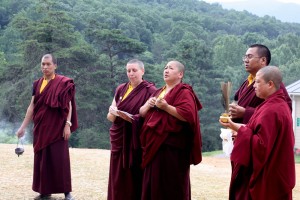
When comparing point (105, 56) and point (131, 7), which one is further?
point (131, 7)

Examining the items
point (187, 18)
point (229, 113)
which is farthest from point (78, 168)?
point (187, 18)

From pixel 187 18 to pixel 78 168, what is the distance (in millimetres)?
39947

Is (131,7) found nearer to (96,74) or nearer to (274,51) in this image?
(274,51)

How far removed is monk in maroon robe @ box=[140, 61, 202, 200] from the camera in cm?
559

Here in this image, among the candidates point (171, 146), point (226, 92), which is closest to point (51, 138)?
point (171, 146)

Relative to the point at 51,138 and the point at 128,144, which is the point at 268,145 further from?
the point at 51,138

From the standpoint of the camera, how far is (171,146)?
5.64 metres

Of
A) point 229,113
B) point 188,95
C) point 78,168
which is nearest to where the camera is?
point 229,113

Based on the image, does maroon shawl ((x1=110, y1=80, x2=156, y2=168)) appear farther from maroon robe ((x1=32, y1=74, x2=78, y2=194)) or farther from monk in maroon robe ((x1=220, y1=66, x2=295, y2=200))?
monk in maroon robe ((x1=220, y1=66, x2=295, y2=200))

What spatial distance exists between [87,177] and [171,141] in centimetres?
477

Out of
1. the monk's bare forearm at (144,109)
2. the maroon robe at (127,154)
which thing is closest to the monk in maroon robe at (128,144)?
the maroon robe at (127,154)

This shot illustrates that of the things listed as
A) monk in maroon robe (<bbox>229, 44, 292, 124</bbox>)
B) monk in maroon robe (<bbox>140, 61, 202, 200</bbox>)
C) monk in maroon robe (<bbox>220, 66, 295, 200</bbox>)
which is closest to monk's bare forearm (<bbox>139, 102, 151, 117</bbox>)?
monk in maroon robe (<bbox>140, 61, 202, 200</bbox>)

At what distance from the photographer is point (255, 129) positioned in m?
4.45

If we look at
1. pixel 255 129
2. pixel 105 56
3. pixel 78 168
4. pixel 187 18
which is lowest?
pixel 78 168
